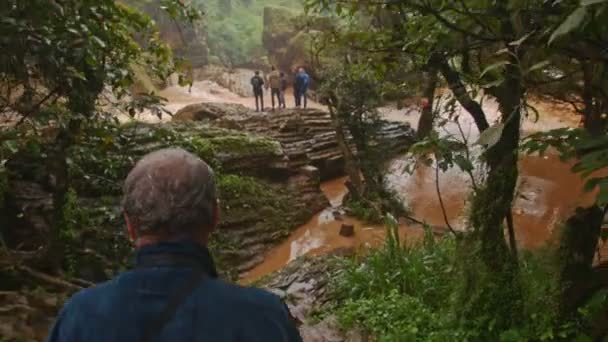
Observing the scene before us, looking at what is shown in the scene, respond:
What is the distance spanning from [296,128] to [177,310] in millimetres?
11724

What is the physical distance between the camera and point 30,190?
5.78 meters

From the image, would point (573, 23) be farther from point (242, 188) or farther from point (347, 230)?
point (242, 188)

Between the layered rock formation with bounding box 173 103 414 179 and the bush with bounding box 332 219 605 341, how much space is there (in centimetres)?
629

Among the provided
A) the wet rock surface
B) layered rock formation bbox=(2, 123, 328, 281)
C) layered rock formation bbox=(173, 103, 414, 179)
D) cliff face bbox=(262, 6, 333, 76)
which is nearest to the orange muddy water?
layered rock formation bbox=(2, 123, 328, 281)

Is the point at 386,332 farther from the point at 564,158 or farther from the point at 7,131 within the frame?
the point at 7,131

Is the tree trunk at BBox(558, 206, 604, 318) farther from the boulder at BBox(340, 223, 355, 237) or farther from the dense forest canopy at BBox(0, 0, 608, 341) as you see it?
the boulder at BBox(340, 223, 355, 237)

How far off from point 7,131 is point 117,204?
11.7 ft

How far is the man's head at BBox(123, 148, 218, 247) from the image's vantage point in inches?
49.4

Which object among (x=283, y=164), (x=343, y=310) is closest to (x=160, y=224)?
(x=343, y=310)

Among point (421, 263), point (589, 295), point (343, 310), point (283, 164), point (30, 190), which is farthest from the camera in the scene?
point (283, 164)

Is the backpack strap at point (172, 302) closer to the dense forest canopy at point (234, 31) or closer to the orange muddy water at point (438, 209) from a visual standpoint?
the orange muddy water at point (438, 209)

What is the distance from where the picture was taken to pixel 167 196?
1.26 meters

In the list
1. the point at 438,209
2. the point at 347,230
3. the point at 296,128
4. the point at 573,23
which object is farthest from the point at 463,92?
the point at 296,128

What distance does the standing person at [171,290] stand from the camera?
46.9 inches
